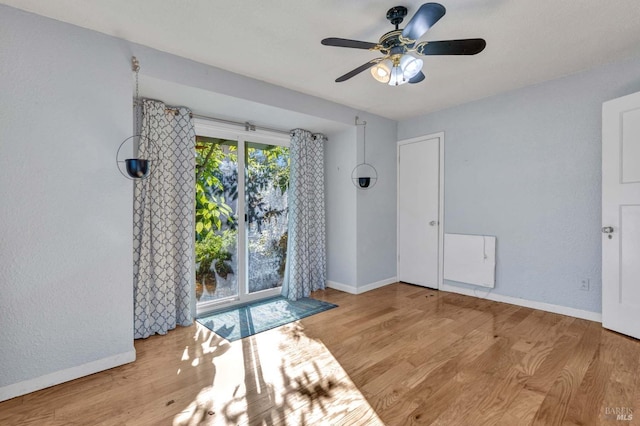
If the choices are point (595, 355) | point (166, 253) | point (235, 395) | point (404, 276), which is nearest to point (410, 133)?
point (404, 276)

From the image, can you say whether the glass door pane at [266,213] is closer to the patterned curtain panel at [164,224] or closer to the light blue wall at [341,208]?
the light blue wall at [341,208]

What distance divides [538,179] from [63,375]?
4.54 meters

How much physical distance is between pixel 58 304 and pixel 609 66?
495 centimetres

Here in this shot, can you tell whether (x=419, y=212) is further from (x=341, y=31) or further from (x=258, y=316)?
(x=341, y=31)

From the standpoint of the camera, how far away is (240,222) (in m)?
3.79

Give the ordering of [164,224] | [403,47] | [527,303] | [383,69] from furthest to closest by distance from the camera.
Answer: [527,303] < [164,224] < [383,69] < [403,47]

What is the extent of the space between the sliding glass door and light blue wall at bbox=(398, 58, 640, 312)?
2.32 meters

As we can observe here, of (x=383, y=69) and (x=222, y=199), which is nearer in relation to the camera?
(x=383, y=69)

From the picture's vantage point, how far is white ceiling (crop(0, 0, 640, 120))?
205 cm

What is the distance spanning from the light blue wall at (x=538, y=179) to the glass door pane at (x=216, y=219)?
278 cm

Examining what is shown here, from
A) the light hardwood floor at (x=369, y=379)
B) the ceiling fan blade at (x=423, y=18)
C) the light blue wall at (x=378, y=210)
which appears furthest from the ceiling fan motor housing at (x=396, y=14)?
the light hardwood floor at (x=369, y=379)

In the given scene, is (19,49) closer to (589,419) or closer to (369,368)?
(369,368)

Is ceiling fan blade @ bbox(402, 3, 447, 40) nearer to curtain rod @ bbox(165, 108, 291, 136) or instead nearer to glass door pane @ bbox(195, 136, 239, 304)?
curtain rod @ bbox(165, 108, 291, 136)

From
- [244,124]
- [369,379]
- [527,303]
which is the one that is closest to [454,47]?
[369,379]
